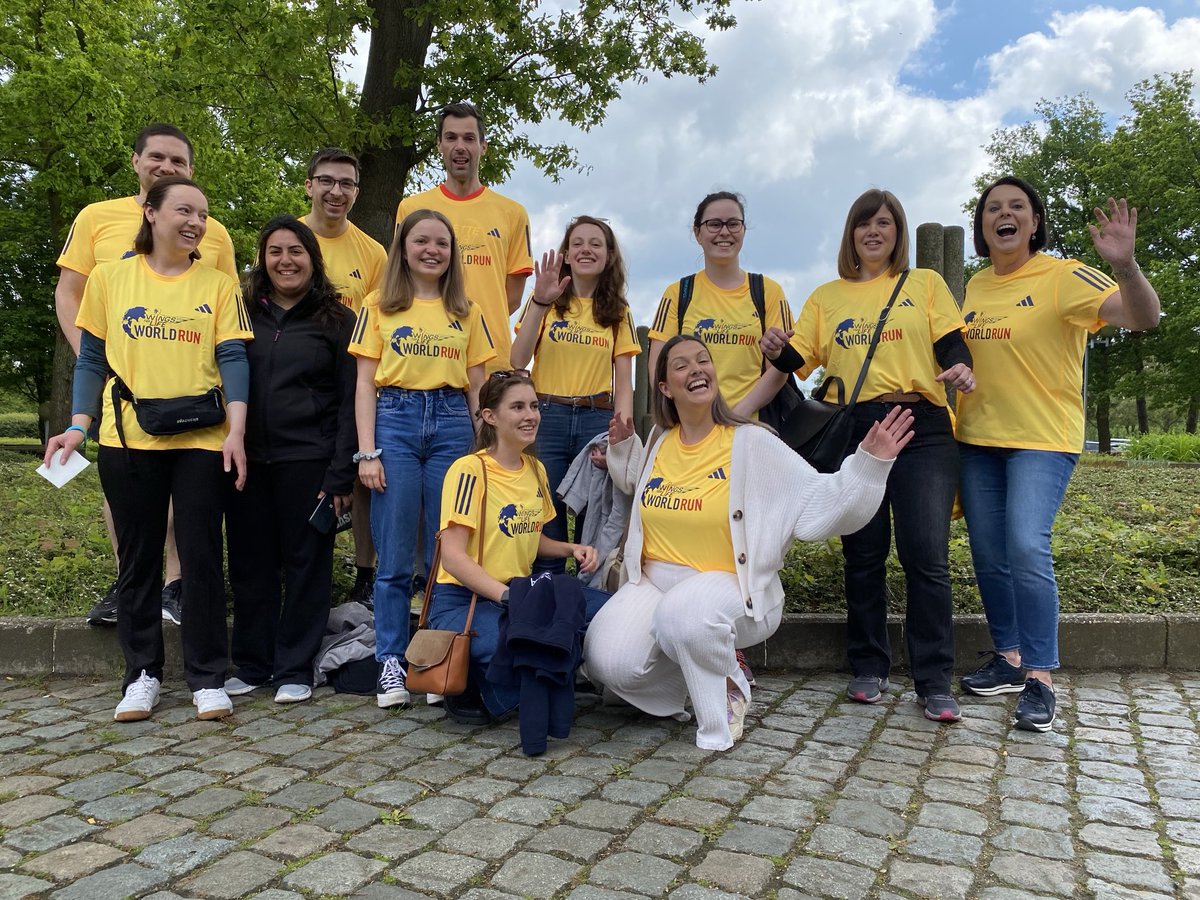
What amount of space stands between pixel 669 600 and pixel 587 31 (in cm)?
1000

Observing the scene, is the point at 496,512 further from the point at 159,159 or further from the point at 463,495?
the point at 159,159

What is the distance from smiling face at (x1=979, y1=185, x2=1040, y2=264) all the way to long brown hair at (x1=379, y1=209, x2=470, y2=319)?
2.69 m

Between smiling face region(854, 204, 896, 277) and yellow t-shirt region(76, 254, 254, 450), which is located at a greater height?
smiling face region(854, 204, 896, 277)

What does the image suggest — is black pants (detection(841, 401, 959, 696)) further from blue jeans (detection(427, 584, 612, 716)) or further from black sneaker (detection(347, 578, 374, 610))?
black sneaker (detection(347, 578, 374, 610))

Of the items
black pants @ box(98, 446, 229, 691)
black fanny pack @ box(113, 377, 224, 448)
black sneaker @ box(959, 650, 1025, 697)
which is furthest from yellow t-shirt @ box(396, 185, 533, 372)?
black sneaker @ box(959, 650, 1025, 697)

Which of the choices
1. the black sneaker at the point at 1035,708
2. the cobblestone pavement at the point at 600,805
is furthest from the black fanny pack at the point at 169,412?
the black sneaker at the point at 1035,708

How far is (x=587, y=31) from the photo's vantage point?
12.0 meters

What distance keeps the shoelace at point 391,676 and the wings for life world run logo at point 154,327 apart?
1.85 meters

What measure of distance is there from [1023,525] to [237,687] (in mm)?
4006

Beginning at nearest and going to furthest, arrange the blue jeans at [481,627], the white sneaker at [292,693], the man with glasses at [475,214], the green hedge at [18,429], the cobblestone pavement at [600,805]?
the cobblestone pavement at [600,805] → the blue jeans at [481,627] → the white sneaker at [292,693] → the man with glasses at [475,214] → the green hedge at [18,429]

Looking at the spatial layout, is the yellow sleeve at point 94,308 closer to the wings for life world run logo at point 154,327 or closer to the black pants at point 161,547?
the wings for life world run logo at point 154,327

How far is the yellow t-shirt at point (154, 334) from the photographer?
435 cm

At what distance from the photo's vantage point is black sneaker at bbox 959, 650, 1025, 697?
4762 millimetres

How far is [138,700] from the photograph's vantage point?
4.37 meters
